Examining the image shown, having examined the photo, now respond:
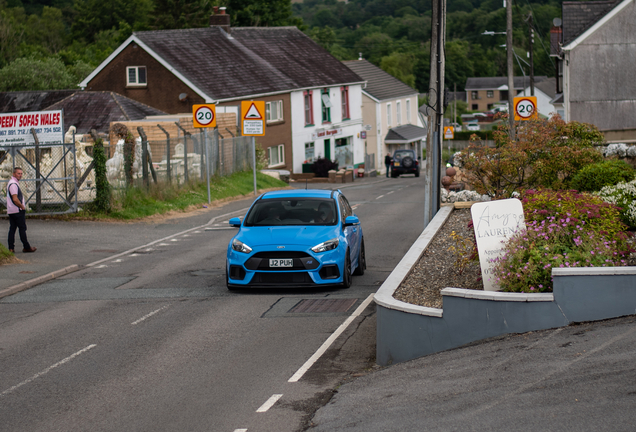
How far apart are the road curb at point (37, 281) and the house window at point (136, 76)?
28.0 m

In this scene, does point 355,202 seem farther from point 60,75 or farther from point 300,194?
point 60,75

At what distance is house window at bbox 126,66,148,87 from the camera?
42.7m

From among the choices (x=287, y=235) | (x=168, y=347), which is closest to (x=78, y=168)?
(x=287, y=235)

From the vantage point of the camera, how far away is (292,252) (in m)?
12.7

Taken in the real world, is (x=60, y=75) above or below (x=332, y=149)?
above

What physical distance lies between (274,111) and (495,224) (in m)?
37.6

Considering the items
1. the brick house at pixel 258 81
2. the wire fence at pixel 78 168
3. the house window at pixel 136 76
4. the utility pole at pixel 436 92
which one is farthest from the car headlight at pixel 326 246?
the house window at pixel 136 76

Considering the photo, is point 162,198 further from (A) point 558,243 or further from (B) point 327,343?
(A) point 558,243

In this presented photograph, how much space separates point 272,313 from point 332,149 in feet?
144

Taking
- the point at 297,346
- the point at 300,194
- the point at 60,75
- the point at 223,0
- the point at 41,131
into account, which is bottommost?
the point at 297,346

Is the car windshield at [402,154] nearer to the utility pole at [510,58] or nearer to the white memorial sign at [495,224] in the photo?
the utility pole at [510,58]

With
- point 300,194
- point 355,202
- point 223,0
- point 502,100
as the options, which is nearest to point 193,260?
point 300,194

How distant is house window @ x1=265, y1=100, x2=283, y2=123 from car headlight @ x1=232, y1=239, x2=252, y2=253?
109 feet

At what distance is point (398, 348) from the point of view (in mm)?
8555
